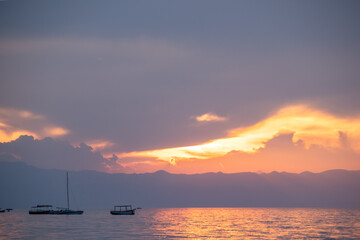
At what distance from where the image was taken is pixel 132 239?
8800 cm

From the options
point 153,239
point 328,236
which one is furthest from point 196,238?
point 328,236

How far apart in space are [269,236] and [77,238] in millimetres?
46736

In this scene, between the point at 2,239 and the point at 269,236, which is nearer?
the point at 2,239

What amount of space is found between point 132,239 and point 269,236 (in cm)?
3398

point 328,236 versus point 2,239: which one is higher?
A: point 2,239

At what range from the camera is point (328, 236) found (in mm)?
95812

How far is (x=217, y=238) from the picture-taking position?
8875 centimetres

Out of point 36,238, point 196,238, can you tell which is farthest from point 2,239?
point 196,238

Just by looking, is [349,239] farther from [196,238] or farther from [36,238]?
[36,238]

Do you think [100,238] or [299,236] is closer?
[100,238]

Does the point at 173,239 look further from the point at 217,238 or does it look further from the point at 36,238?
the point at 36,238

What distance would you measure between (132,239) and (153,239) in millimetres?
5123

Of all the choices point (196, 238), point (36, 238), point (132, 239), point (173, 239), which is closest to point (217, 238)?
point (196, 238)

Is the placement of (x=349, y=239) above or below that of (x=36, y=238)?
below
